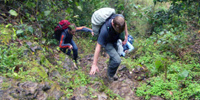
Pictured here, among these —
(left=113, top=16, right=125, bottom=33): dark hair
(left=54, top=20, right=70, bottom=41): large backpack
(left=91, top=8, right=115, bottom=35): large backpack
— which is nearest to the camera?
(left=113, top=16, right=125, bottom=33): dark hair

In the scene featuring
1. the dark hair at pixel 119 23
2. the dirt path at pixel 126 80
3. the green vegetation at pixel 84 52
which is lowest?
the dirt path at pixel 126 80

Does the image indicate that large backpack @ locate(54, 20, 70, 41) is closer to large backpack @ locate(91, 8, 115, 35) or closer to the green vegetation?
the green vegetation

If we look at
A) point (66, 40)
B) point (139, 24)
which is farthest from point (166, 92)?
point (139, 24)

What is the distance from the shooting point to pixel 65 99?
2732 millimetres

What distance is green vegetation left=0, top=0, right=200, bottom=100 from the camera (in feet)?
10.1

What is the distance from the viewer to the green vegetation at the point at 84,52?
307 cm

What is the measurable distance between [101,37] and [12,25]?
2.48 meters

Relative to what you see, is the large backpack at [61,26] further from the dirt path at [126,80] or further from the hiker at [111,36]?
the hiker at [111,36]

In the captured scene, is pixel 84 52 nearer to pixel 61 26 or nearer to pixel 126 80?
pixel 61 26

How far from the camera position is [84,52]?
6.71m

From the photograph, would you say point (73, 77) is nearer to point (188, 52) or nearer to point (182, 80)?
point (182, 80)

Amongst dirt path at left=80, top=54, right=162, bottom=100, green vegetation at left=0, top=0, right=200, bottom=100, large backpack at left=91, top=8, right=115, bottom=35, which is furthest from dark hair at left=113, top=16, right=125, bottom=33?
dirt path at left=80, top=54, right=162, bottom=100

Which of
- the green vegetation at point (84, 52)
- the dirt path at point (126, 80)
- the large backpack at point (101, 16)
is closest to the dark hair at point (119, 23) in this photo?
the large backpack at point (101, 16)

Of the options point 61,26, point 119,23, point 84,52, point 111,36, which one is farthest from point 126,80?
point 84,52
